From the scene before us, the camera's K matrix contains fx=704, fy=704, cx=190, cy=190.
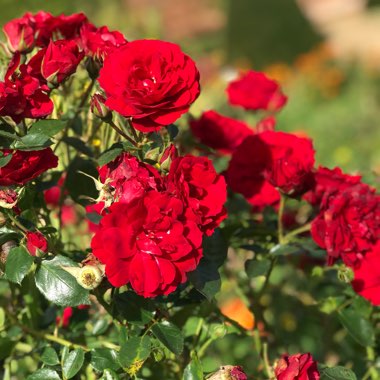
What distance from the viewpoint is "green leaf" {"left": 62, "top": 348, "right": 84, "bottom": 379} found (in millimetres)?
893

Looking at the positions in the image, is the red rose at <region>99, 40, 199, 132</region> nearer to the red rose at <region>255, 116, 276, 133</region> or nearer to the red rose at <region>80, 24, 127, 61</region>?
the red rose at <region>80, 24, 127, 61</region>

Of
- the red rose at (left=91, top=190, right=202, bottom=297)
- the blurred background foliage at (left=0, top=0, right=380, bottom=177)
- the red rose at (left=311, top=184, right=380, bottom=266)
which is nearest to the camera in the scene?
the red rose at (left=91, top=190, right=202, bottom=297)

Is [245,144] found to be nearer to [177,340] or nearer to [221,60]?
[177,340]

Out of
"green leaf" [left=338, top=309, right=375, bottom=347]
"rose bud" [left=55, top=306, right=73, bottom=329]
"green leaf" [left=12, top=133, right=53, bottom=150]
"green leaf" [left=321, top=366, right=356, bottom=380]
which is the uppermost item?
"green leaf" [left=12, top=133, right=53, bottom=150]

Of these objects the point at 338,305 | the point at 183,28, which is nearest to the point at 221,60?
the point at 183,28

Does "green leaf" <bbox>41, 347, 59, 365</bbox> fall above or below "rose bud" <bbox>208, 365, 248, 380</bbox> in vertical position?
below

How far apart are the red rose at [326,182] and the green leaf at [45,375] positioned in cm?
45

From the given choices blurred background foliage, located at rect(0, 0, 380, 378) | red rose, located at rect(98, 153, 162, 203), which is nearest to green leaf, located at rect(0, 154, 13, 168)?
red rose, located at rect(98, 153, 162, 203)

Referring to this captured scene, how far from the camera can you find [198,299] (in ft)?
3.18

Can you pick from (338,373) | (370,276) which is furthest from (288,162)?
(338,373)

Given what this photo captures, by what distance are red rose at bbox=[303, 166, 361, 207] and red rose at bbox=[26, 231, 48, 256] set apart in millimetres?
436

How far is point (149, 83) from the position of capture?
85 cm

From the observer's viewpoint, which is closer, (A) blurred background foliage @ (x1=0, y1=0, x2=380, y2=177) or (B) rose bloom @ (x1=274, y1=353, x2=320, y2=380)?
(B) rose bloom @ (x1=274, y1=353, x2=320, y2=380)

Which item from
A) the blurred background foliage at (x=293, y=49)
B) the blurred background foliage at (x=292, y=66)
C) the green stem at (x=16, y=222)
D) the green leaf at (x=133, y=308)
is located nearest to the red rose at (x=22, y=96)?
the green stem at (x=16, y=222)
